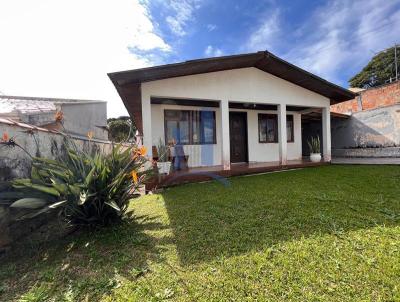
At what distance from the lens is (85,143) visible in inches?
229

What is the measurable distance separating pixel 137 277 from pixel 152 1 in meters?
8.24

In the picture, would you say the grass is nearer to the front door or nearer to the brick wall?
the front door

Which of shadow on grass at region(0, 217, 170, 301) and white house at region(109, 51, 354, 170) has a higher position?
white house at region(109, 51, 354, 170)

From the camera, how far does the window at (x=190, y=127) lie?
916cm

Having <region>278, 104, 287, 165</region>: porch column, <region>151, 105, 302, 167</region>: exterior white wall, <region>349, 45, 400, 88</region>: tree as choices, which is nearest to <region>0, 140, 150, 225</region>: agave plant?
<region>151, 105, 302, 167</region>: exterior white wall

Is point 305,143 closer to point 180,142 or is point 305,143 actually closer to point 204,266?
point 180,142

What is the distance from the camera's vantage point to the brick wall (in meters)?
14.3

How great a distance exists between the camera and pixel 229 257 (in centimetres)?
260

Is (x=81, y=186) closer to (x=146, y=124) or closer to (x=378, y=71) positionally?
(x=146, y=124)

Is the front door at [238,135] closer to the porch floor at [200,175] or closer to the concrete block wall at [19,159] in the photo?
the porch floor at [200,175]

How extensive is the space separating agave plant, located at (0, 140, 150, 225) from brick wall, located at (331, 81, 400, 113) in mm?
16315

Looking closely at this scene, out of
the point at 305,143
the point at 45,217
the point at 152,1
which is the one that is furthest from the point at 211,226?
the point at 305,143

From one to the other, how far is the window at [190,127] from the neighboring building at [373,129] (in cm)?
685

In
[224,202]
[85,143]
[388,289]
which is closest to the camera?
[388,289]
